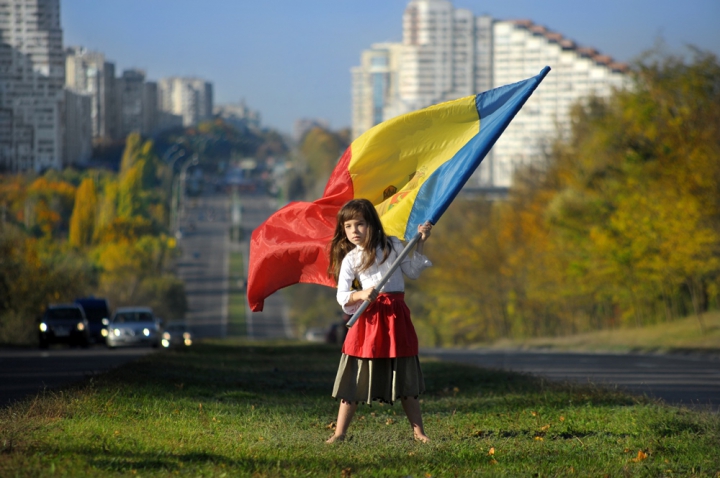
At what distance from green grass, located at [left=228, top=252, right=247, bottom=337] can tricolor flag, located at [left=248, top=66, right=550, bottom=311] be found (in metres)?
82.5

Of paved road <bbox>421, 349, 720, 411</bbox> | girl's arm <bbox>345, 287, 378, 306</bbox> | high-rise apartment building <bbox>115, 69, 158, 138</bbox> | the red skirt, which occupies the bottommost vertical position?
paved road <bbox>421, 349, 720, 411</bbox>

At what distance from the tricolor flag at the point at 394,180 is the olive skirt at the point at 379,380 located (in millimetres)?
922

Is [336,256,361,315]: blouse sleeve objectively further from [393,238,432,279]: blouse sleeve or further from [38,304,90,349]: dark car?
[38,304,90,349]: dark car

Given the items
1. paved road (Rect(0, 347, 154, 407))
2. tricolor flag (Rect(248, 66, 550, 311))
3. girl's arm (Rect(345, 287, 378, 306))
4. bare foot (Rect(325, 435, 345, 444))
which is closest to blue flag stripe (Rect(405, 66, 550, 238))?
tricolor flag (Rect(248, 66, 550, 311))

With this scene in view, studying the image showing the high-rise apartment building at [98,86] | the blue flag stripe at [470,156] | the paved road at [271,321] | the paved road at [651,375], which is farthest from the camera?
the high-rise apartment building at [98,86]

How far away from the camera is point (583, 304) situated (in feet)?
196

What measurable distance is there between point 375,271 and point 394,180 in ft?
6.49

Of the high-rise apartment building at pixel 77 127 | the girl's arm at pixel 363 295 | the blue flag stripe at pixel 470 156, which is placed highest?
the high-rise apartment building at pixel 77 127

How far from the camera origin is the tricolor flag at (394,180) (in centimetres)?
883

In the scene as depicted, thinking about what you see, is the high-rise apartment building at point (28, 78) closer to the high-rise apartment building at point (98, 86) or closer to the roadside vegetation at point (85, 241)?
the roadside vegetation at point (85, 241)

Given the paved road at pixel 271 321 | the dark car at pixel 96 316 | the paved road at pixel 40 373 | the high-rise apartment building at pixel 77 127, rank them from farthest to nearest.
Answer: the paved road at pixel 271 321, the high-rise apartment building at pixel 77 127, the dark car at pixel 96 316, the paved road at pixel 40 373

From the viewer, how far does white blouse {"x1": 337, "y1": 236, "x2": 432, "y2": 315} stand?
7633mm

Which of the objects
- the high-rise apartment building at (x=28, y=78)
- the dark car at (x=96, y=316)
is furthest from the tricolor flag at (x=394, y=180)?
the high-rise apartment building at (x=28, y=78)

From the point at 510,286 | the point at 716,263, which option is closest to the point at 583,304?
the point at 510,286
